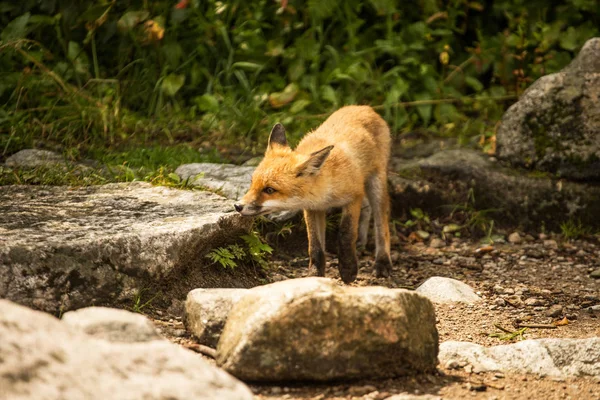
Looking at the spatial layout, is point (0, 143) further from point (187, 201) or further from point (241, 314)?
point (241, 314)

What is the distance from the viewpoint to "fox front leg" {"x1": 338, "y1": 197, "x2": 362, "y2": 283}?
5465 millimetres

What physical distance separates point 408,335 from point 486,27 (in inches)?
243

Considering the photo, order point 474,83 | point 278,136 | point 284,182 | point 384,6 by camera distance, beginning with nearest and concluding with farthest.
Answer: point 284,182, point 278,136, point 384,6, point 474,83

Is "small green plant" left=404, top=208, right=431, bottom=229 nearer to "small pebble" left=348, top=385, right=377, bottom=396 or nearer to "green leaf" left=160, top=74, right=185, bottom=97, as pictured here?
"green leaf" left=160, top=74, right=185, bottom=97

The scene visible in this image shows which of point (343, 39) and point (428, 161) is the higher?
point (343, 39)

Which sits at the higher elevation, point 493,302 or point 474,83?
point 474,83

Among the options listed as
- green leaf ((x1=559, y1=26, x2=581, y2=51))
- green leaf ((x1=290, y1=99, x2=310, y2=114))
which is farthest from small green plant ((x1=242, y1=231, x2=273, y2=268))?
green leaf ((x1=559, y1=26, x2=581, y2=51))

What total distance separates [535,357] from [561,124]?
11.3ft

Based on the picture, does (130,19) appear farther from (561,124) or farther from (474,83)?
(561,124)

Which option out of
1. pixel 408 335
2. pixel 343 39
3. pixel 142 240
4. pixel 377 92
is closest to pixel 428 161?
pixel 377 92

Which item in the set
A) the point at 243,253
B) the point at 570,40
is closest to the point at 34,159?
the point at 243,253

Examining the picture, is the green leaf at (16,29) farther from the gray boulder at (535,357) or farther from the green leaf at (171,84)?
the gray boulder at (535,357)

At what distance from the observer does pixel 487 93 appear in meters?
8.41

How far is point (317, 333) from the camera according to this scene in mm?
3264
